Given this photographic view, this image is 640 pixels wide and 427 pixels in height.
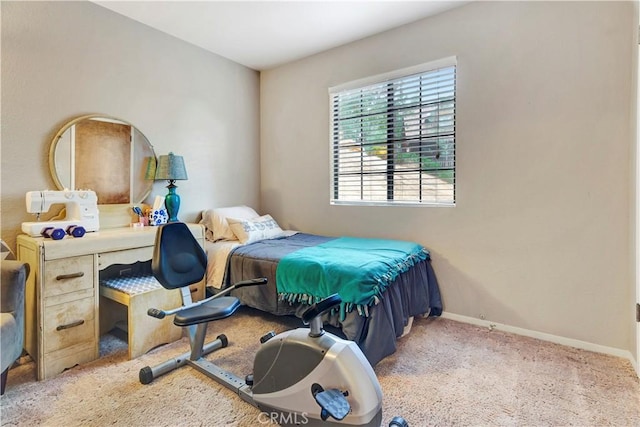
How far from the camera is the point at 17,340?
165cm

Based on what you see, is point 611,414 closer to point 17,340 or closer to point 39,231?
point 17,340

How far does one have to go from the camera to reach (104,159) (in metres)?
2.58

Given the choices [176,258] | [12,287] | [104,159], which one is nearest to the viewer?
[12,287]

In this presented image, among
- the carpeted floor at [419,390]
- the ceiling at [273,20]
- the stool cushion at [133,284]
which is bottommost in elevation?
the carpeted floor at [419,390]

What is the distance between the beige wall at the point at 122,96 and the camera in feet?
7.05

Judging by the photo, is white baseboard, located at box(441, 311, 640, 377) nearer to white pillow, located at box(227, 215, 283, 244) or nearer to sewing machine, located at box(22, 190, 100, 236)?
white pillow, located at box(227, 215, 283, 244)

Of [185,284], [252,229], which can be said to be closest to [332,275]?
[185,284]

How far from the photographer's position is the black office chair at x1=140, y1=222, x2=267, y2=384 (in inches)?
68.9

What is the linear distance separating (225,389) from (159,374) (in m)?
0.42

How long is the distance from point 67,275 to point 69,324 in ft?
0.97

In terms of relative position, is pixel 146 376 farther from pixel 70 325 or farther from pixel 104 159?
pixel 104 159

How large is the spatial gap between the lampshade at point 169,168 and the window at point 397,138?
152 centimetres

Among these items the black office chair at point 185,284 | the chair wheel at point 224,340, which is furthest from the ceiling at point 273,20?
the chair wheel at point 224,340

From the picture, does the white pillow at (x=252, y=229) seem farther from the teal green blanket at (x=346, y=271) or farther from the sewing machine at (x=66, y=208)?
the sewing machine at (x=66, y=208)
